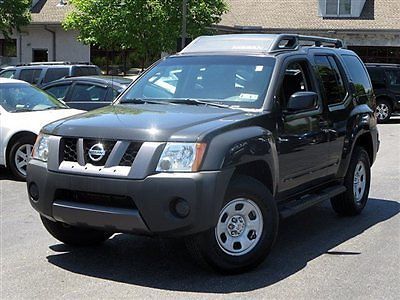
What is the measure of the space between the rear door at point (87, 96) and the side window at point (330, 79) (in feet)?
20.0

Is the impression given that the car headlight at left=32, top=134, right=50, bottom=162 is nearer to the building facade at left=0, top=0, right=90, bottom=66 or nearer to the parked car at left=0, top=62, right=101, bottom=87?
the parked car at left=0, top=62, right=101, bottom=87

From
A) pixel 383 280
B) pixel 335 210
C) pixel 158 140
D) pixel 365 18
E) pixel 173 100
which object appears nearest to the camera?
pixel 158 140

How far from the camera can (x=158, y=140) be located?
4863 millimetres

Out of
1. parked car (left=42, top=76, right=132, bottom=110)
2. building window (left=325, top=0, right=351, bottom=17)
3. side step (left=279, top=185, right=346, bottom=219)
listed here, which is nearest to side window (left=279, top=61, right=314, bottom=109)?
side step (left=279, top=185, right=346, bottom=219)

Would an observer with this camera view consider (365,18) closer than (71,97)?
No

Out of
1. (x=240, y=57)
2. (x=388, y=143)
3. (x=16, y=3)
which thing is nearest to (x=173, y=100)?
(x=240, y=57)

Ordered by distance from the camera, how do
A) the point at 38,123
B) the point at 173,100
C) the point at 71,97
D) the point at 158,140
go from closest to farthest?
the point at 158,140 < the point at 173,100 < the point at 38,123 < the point at 71,97

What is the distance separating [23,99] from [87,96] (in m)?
2.68

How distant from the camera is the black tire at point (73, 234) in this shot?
5809 mm

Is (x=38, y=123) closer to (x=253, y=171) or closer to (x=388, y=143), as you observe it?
(x=253, y=171)

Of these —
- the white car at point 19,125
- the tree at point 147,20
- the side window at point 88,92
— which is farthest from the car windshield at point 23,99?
the tree at point 147,20

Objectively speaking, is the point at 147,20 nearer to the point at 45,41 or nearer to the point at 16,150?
the point at 45,41

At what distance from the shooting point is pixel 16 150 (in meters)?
9.54

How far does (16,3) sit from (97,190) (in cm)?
2671
